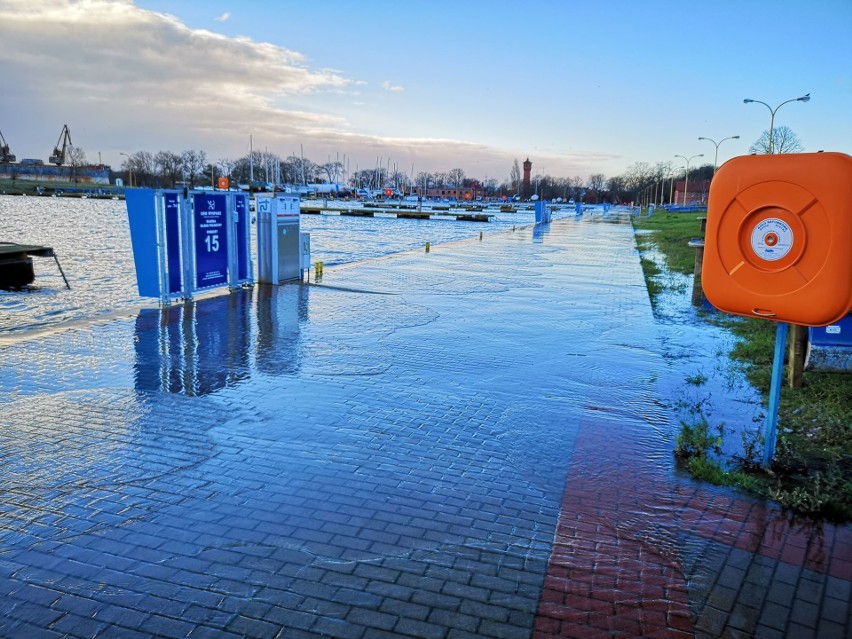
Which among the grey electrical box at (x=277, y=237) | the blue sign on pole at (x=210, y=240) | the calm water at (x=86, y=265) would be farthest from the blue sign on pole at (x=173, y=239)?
the grey electrical box at (x=277, y=237)

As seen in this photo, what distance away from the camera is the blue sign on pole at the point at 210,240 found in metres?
12.4

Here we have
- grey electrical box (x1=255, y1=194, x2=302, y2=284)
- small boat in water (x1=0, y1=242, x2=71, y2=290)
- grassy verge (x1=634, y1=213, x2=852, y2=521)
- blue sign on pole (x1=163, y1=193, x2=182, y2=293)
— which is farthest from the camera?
small boat in water (x1=0, y1=242, x2=71, y2=290)

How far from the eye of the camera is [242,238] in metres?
13.8

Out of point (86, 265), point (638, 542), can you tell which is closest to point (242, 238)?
point (86, 265)

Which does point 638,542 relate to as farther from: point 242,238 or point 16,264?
point 16,264

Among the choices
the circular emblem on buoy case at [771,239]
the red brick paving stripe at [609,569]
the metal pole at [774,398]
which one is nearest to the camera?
the red brick paving stripe at [609,569]

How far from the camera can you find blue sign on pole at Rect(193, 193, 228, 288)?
12352 mm

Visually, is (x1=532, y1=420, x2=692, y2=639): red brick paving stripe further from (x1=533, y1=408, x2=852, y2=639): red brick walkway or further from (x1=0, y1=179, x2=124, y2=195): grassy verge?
(x1=0, y1=179, x2=124, y2=195): grassy verge

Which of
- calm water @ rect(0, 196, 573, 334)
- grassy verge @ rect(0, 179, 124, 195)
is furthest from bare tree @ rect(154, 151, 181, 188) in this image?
calm water @ rect(0, 196, 573, 334)

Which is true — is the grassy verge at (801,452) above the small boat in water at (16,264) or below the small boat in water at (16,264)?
below

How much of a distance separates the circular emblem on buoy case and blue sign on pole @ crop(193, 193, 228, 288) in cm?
989

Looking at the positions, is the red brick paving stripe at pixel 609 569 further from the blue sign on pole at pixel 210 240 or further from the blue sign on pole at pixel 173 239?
the blue sign on pole at pixel 210 240

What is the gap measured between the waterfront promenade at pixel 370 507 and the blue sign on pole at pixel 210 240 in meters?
3.66

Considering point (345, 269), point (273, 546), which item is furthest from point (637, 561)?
point (345, 269)
